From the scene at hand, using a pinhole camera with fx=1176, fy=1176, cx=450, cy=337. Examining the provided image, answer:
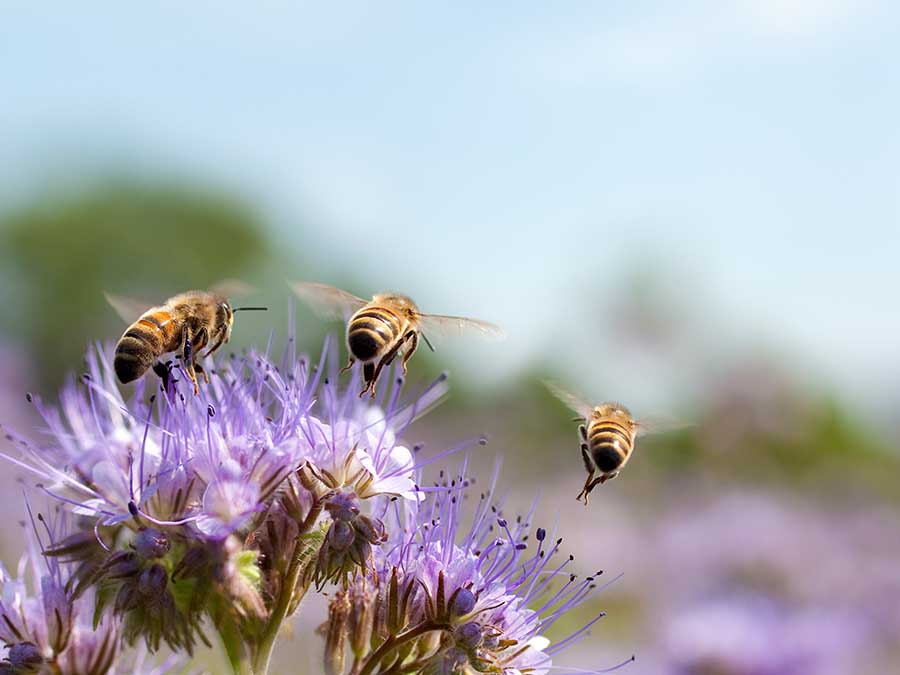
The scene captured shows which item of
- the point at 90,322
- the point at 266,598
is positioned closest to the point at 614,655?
the point at 266,598

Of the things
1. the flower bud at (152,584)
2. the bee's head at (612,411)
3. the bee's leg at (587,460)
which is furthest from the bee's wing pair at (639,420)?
the flower bud at (152,584)

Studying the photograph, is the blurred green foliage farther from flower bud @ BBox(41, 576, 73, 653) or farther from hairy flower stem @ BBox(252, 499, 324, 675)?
hairy flower stem @ BBox(252, 499, 324, 675)

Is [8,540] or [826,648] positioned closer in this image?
[826,648]

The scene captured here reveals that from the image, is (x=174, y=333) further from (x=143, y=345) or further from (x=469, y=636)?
(x=469, y=636)

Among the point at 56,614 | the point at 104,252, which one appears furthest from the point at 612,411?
the point at 104,252

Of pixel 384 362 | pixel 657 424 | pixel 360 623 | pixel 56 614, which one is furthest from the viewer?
pixel 657 424

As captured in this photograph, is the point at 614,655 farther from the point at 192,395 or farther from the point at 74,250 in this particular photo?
the point at 74,250
